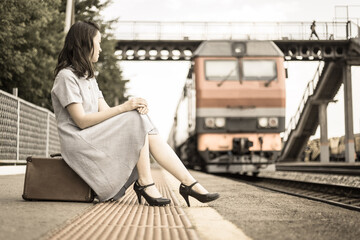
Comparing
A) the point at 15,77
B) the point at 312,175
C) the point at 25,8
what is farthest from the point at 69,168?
the point at 312,175

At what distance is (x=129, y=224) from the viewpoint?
123 inches

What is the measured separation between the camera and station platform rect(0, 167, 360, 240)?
2768 millimetres

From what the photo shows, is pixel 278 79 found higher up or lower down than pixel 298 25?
lower down

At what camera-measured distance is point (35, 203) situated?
404cm

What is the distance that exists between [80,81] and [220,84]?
1016cm

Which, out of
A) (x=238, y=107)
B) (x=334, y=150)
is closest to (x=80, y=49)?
(x=238, y=107)

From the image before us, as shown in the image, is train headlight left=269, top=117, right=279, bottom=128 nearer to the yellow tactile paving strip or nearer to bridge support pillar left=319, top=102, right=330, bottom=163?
the yellow tactile paving strip

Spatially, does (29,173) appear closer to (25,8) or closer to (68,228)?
(68,228)

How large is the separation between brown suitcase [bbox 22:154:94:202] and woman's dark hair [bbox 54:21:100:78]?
27.6 inches

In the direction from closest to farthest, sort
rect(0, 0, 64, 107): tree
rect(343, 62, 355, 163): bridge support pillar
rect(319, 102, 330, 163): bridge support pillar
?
rect(0, 0, 64, 107): tree, rect(319, 102, 330, 163): bridge support pillar, rect(343, 62, 355, 163): bridge support pillar

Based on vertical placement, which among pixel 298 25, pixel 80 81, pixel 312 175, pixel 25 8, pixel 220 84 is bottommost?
pixel 312 175

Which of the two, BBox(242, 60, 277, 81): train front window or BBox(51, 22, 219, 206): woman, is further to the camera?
BBox(242, 60, 277, 81): train front window

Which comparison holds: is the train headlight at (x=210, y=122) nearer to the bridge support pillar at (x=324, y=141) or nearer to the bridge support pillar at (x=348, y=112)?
the bridge support pillar at (x=324, y=141)

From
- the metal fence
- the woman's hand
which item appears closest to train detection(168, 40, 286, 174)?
the metal fence
